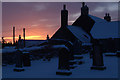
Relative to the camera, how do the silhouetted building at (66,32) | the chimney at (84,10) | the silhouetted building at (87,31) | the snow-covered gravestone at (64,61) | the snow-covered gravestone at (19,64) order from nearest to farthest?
the snow-covered gravestone at (64,61) < the snow-covered gravestone at (19,64) < the silhouetted building at (87,31) < the silhouetted building at (66,32) < the chimney at (84,10)

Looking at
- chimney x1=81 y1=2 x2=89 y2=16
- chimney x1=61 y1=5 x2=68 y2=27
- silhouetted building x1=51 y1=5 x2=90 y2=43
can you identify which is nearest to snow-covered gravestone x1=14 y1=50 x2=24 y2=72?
silhouetted building x1=51 y1=5 x2=90 y2=43

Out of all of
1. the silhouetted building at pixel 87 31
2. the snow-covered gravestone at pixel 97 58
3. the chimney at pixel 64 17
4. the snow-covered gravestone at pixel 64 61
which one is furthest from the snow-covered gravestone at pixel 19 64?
the chimney at pixel 64 17

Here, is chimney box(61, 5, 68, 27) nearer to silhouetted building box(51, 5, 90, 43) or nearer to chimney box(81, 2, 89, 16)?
silhouetted building box(51, 5, 90, 43)

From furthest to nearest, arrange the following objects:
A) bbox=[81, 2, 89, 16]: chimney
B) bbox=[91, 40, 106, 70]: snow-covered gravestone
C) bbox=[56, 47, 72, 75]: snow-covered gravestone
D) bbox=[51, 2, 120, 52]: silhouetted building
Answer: bbox=[81, 2, 89, 16]: chimney
bbox=[51, 2, 120, 52]: silhouetted building
bbox=[91, 40, 106, 70]: snow-covered gravestone
bbox=[56, 47, 72, 75]: snow-covered gravestone

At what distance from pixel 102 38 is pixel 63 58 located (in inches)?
734

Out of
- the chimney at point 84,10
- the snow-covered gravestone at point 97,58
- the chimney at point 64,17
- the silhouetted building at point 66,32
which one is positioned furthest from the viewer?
the chimney at point 84,10

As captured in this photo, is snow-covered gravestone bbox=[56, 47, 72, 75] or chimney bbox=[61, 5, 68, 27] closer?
snow-covered gravestone bbox=[56, 47, 72, 75]

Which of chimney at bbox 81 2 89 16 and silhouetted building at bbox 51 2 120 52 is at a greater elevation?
chimney at bbox 81 2 89 16

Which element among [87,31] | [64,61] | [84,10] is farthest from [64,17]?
[64,61]

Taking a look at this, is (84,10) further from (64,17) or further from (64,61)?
(64,61)

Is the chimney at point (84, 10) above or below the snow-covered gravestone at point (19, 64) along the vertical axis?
above

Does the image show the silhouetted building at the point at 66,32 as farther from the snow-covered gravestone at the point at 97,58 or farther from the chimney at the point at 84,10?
the snow-covered gravestone at the point at 97,58

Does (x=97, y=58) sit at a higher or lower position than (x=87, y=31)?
lower

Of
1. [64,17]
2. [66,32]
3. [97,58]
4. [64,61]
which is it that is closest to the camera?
[64,61]
